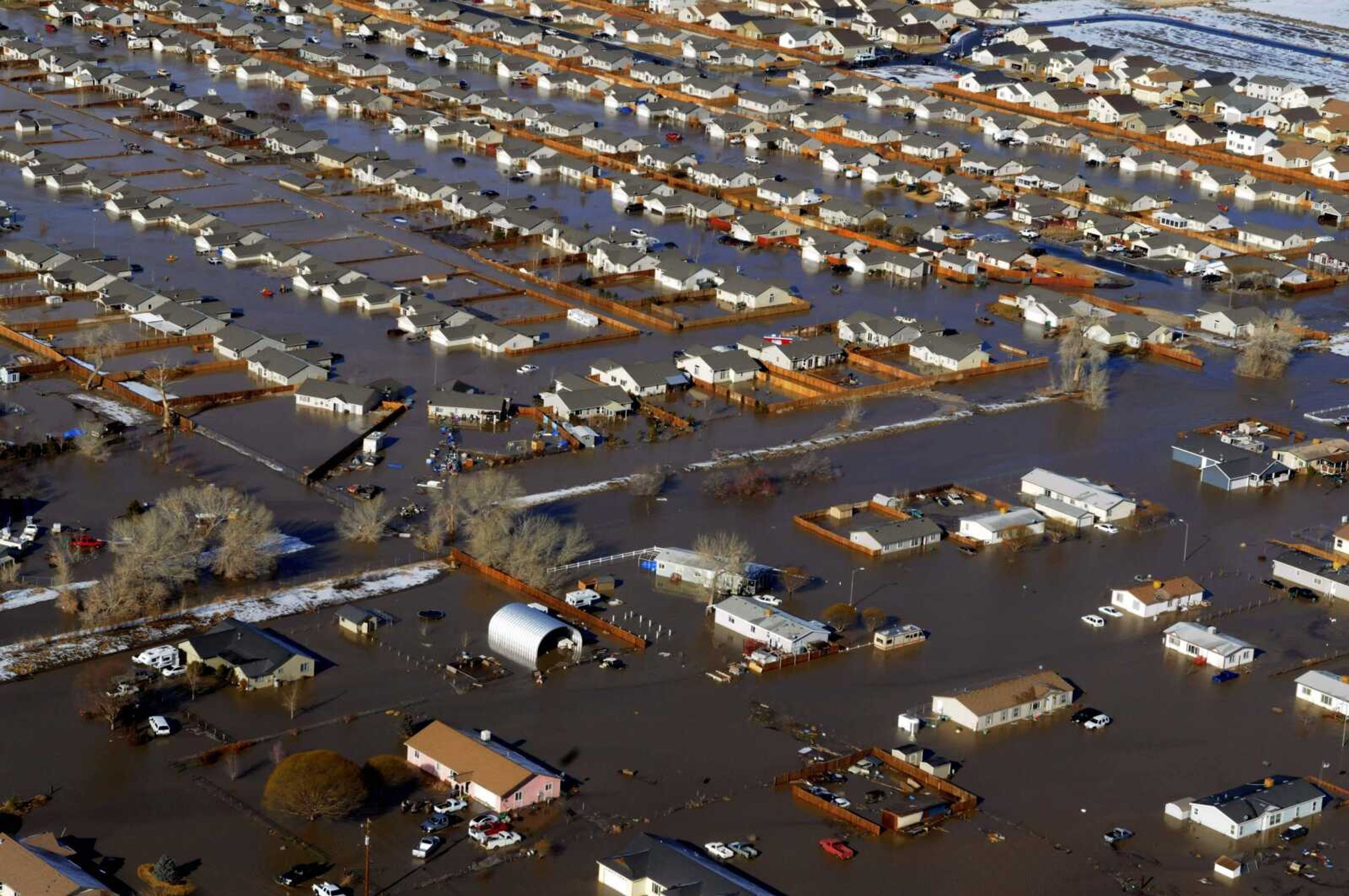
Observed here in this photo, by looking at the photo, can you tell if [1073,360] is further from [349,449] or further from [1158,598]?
[349,449]

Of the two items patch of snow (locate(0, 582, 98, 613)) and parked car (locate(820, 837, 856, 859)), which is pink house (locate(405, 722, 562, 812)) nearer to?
parked car (locate(820, 837, 856, 859))

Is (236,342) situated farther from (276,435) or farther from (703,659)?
(703,659)

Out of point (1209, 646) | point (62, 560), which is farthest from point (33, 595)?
point (1209, 646)

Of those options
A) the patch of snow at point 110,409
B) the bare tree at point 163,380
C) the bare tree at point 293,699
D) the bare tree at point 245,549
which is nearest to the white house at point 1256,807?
the bare tree at point 293,699

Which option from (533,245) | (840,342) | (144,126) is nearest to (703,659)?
(840,342)

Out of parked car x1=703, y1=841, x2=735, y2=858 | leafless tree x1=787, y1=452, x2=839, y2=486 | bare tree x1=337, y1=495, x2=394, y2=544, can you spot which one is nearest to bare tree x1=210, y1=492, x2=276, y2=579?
bare tree x1=337, y1=495, x2=394, y2=544

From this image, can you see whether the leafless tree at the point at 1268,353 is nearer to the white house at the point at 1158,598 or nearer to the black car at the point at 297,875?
the white house at the point at 1158,598
